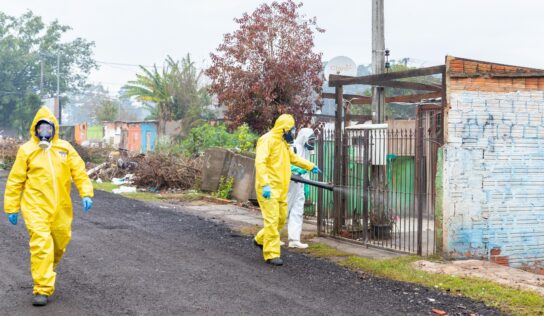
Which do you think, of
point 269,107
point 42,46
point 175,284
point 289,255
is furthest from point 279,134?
point 42,46

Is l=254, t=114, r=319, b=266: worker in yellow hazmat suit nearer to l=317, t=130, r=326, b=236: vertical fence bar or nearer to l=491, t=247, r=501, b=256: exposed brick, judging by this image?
l=317, t=130, r=326, b=236: vertical fence bar

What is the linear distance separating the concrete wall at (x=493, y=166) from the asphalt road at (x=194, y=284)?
196cm

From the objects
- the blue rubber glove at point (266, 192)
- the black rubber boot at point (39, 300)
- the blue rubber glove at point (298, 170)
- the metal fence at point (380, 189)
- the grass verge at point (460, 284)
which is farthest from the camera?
the blue rubber glove at point (298, 170)

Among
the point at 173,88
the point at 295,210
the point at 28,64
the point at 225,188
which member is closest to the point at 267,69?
the point at 225,188

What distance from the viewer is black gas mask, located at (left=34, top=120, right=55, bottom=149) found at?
640 cm

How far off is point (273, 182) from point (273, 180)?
3 centimetres

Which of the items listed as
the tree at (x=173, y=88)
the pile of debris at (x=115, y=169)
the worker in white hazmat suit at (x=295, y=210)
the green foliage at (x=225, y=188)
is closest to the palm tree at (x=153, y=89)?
the tree at (x=173, y=88)

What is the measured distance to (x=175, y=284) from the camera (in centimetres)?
682

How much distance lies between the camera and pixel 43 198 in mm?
6273

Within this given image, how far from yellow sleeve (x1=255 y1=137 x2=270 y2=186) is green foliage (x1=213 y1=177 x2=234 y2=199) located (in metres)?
7.69

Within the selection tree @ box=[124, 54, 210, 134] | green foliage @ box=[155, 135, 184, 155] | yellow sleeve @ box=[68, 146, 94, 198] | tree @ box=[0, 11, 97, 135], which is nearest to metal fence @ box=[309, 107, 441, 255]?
yellow sleeve @ box=[68, 146, 94, 198]

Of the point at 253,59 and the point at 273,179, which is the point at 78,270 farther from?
the point at 253,59

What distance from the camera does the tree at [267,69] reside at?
14.6 metres

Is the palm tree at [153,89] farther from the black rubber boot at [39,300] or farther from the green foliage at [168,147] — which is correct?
the black rubber boot at [39,300]
